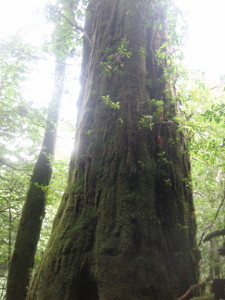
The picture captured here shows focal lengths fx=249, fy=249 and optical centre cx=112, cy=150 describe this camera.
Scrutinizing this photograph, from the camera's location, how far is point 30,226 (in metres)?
7.18

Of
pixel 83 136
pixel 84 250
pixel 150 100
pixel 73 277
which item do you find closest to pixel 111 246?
pixel 84 250

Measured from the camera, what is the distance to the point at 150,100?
12.4 feet

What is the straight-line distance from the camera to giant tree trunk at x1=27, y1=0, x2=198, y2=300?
2.61m

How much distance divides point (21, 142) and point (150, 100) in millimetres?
8851

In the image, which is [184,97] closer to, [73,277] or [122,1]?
[122,1]

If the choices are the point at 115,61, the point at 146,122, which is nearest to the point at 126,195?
the point at 146,122

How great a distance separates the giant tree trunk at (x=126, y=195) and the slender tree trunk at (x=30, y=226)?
235 cm

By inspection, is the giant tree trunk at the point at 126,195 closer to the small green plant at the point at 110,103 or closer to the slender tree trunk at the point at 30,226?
the small green plant at the point at 110,103

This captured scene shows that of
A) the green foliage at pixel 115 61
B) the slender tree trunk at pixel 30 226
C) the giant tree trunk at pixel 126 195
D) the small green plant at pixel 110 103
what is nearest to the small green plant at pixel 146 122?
the giant tree trunk at pixel 126 195

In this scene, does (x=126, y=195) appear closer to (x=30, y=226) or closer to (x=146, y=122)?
(x=146, y=122)

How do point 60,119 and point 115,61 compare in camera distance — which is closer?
point 115,61

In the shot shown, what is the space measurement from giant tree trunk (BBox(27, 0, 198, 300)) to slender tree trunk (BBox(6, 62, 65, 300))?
7.72 ft

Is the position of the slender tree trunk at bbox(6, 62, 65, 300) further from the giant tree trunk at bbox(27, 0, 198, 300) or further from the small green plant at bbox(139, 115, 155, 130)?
the small green plant at bbox(139, 115, 155, 130)

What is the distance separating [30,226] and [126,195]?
5167 millimetres
